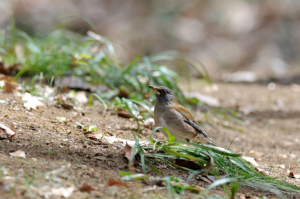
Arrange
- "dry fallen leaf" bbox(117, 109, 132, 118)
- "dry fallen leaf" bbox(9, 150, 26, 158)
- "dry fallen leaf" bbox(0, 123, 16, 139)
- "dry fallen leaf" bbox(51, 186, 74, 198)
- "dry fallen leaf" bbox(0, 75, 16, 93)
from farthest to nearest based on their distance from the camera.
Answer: "dry fallen leaf" bbox(117, 109, 132, 118), "dry fallen leaf" bbox(0, 75, 16, 93), "dry fallen leaf" bbox(0, 123, 16, 139), "dry fallen leaf" bbox(9, 150, 26, 158), "dry fallen leaf" bbox(51, 186, 74, 198)

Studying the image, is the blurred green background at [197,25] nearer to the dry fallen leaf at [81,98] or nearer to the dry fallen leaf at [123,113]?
the dry fallen leaf at [81,98]

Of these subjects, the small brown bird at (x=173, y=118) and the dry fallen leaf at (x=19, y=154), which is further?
the small brown bird at (x=173, y=118)

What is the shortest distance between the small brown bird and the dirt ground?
13.6 inches

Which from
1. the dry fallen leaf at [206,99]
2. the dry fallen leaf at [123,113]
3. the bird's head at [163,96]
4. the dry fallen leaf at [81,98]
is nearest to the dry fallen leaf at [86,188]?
the bird's head at [163,96]

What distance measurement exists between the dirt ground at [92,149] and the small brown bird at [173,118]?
0.34 meters

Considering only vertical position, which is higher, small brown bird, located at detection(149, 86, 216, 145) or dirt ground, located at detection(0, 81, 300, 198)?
small brown bird, located at detection(149, 86, 216, 145)

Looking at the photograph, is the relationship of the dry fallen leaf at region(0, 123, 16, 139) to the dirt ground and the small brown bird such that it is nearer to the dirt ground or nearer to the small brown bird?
the dirt ground

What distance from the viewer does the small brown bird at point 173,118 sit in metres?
4.25

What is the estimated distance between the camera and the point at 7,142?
3150mm

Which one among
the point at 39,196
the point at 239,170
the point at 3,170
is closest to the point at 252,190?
the point at 239,170

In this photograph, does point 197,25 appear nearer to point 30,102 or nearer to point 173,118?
point 173,118

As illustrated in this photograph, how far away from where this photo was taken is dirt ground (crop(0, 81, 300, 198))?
261cm

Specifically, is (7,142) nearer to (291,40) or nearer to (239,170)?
(239,170)

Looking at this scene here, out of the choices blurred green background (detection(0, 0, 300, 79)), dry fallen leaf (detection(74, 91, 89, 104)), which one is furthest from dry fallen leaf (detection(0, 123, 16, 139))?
blurred green background (detection(0, 0, 300, 79))
